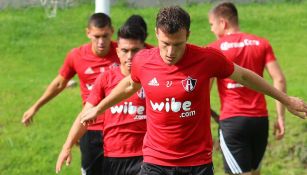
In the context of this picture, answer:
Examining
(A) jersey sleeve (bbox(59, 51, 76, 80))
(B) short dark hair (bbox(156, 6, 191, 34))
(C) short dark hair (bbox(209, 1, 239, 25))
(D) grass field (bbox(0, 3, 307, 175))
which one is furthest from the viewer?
(D) grass field (bbox(0, 3, 307, 175))

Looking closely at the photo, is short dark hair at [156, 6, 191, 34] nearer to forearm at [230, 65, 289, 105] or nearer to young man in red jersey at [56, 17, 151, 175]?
forearm at [230, 65, 289, 105]

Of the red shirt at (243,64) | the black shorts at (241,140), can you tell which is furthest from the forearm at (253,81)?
the black shorts at (241,140)

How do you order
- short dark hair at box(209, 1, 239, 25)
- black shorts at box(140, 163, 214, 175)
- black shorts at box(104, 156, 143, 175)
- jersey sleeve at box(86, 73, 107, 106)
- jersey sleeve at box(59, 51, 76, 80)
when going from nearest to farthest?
black shorts at box(140, 163, 214, 175)
jersey sleeve at box(86, 73, 107, 106)
black shorts at box(104, 156, 143, 175)
short dark hair at box(209, 1, 239, 25)
jersey sleeve at box(59, 51, 76, 80)

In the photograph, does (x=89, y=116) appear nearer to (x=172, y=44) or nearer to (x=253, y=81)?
(x=172, y=44)

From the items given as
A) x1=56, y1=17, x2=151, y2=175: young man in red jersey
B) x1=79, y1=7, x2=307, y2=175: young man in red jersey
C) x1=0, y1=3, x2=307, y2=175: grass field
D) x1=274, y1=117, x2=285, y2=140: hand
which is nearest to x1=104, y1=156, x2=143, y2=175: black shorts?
x1=56, y1=17, x2=151, y2=175: young man in red jersey

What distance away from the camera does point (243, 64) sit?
8047 millimetres

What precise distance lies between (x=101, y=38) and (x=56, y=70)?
7.70m

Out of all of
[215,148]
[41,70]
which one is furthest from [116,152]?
[41,70]

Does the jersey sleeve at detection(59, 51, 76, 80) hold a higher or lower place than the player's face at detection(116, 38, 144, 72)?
lower

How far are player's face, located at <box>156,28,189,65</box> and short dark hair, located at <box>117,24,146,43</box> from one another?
1478 millimetres

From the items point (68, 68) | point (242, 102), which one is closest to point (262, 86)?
point (242, 102)

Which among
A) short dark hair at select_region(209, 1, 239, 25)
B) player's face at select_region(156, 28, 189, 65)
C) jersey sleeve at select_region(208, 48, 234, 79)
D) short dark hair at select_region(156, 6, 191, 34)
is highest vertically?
short dark hair at select_region(156, 6, 191, 34)

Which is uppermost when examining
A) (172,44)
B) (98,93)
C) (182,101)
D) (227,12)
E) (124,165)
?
(172,44)

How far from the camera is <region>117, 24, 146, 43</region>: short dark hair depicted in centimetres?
699
